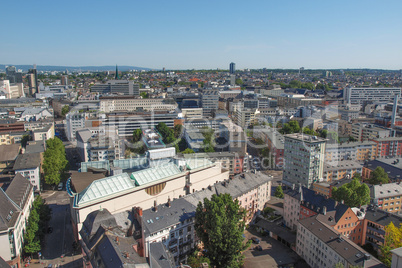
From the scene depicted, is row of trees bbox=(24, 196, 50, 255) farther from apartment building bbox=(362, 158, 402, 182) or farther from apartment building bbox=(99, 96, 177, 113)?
apartment building bbox=(99, 96, 177, 113)

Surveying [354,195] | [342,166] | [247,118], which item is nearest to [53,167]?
[354,195]

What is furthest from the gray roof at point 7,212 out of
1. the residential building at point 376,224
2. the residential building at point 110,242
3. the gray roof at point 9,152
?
the residential building at point 376,224

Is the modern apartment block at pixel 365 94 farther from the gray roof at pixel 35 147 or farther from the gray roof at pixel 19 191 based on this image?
the gray roof at pixel 19 191

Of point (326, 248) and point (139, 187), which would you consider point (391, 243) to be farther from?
point (139, 187)

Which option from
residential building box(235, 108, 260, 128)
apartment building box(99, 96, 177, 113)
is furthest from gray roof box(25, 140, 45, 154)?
residential building box(235, 108, 260, 128)

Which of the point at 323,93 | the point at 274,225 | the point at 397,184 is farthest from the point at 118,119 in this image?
the point at 323,93
